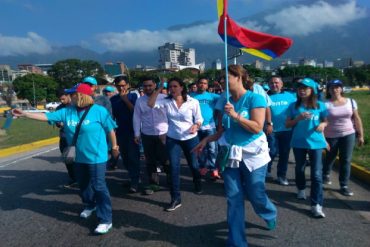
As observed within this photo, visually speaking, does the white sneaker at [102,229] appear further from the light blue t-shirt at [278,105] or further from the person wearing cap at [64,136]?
the light blue t-shirt at [278,105]

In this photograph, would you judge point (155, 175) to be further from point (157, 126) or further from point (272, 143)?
→ point (272, 143)

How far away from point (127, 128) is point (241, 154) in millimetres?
2726

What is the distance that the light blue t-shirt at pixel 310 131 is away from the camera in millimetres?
4152

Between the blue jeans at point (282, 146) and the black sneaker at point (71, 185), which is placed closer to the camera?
the blue jeans at point (282, 146)

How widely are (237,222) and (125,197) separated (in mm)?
2438

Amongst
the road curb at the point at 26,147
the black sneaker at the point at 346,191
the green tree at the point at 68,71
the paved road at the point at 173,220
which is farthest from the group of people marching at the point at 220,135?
the green tree at the point at 68,71

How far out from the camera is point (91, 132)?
154 inches

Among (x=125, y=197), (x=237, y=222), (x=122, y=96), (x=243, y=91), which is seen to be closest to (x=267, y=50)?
(x=243, y=91)

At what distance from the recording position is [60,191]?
18.5 feet

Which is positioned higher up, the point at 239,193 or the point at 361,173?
the point at 239,193

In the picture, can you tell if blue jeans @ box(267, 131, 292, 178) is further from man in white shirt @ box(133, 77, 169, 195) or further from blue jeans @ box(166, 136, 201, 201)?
man in white shirt @ box(133, 77, 169, 195)

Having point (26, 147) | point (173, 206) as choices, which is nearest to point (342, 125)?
point (173, 206)

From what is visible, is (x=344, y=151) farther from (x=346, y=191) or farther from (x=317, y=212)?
(x=317, y=212)

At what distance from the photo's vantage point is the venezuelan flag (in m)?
3.67
